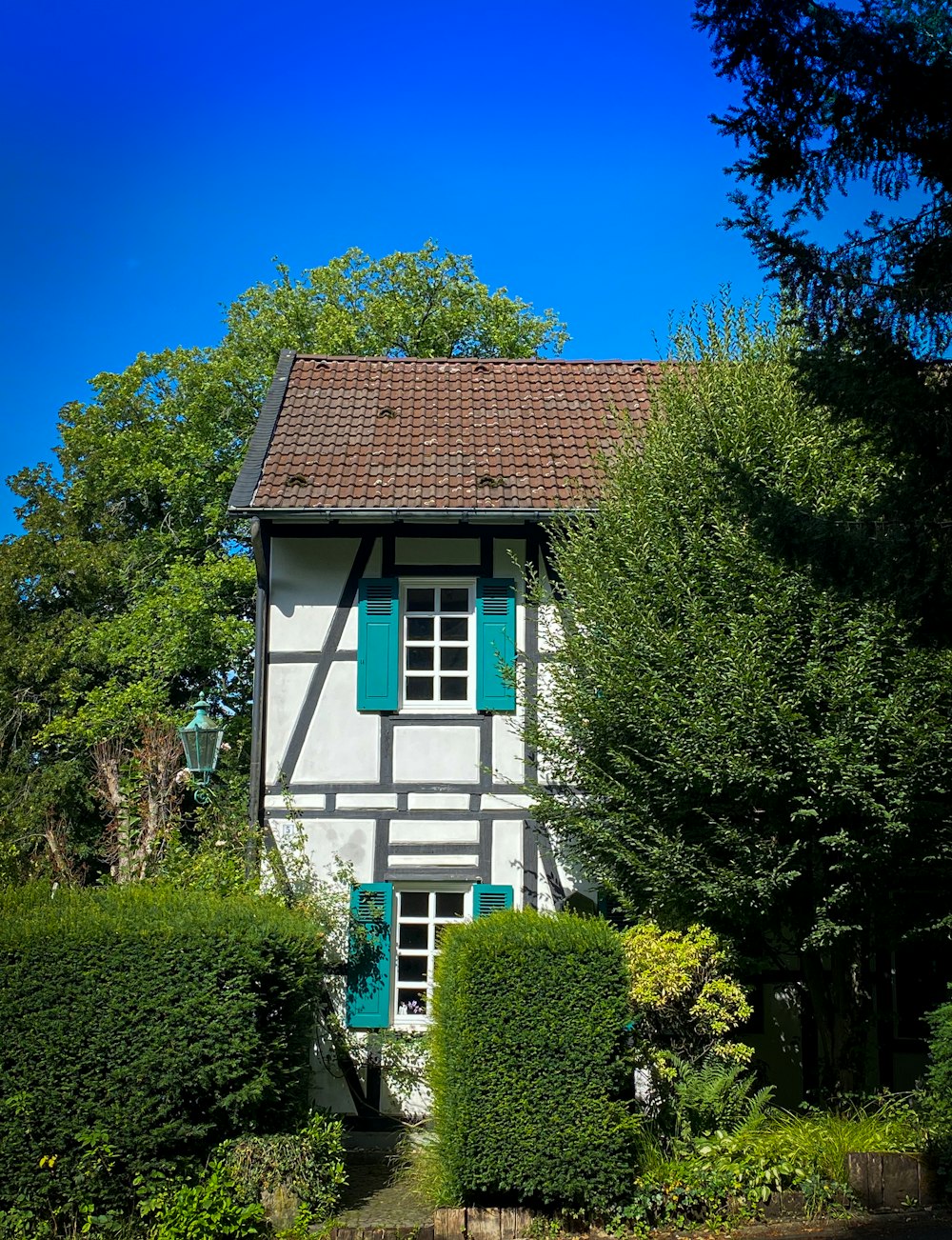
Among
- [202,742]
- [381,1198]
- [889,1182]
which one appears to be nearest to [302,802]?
[202,742]

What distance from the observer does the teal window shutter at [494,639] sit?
12398mm

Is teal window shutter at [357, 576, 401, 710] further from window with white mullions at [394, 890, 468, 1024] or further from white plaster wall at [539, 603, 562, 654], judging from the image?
window with white mullions at [394, 890, 468, 1024]

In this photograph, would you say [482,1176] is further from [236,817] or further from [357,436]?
[357,436]

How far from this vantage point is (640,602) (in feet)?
32.4

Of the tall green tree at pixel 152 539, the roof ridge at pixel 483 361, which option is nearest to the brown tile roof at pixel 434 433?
the roof ridge at pixel 483 361

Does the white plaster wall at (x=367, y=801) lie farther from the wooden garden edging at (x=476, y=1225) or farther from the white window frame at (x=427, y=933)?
the wooden garden edging at (x=476, y=1225)

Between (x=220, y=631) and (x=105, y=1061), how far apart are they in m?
14.1

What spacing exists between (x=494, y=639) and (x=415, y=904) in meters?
2.80

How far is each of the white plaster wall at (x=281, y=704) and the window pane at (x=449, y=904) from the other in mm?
2073

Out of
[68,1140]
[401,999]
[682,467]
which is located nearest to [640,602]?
[682,467]

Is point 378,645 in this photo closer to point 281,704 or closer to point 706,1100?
point 281,704

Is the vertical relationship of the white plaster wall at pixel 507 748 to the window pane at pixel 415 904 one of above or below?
above

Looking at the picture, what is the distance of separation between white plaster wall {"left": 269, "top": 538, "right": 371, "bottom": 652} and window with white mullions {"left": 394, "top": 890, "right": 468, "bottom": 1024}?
110 inches

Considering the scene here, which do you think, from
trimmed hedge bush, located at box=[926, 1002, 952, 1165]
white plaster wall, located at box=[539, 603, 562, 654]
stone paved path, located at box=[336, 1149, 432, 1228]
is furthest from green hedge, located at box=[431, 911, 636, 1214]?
white plaster wall, located at box=[539, 603, 562, 654]
